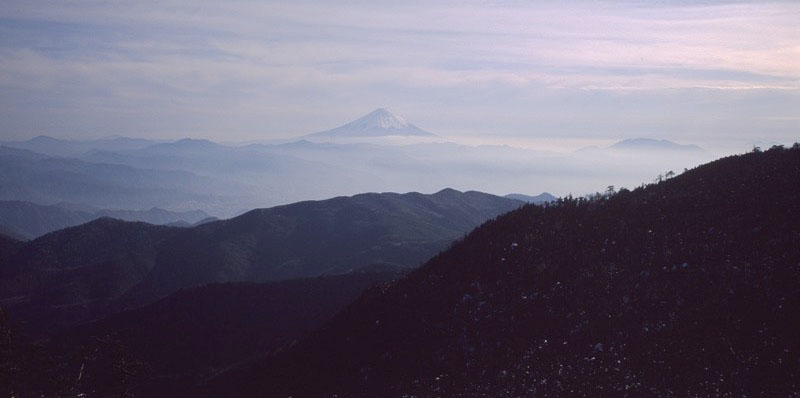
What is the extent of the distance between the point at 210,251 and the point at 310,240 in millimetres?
27436

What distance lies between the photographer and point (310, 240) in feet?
512

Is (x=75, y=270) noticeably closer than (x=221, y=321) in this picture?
No

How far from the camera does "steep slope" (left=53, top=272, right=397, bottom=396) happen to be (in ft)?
182

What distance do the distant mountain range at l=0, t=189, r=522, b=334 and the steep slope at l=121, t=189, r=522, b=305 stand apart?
0.30m

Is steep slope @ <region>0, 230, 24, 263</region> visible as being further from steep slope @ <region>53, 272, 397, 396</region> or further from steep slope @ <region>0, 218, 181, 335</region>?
steep slope @ <region>53, 272, 397, 396</region>

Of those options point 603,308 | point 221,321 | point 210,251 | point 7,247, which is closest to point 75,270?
point 210,251

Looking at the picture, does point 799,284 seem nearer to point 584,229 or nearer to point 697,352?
point 697,352

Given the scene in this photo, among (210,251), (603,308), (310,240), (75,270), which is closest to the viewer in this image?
(603,308)

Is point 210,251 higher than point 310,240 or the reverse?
the reverse

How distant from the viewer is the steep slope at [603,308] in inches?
582

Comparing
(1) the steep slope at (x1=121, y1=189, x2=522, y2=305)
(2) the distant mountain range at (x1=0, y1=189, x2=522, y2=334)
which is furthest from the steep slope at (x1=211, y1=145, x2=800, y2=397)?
(1) the steep slope at (x1=121, y1=189, x2=522, y2=305)

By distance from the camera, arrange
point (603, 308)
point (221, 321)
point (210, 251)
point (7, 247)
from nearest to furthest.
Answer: point (603, 308), point (221, 321), point (210, 251), point (7, 247)

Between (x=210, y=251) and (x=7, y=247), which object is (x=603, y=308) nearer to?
(x=210, y=251)

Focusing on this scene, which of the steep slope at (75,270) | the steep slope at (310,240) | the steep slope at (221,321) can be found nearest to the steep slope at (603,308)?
the steep slope at (221,321)
